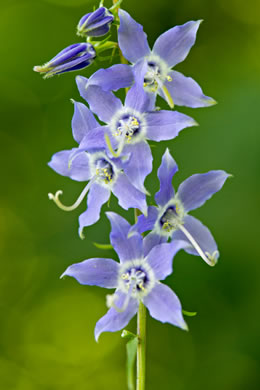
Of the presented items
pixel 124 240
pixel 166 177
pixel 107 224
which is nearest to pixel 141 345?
pixel 124 240

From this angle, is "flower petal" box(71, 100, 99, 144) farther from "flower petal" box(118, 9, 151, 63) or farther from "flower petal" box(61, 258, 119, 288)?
"flower petal" box(61, 258, 119, 288)

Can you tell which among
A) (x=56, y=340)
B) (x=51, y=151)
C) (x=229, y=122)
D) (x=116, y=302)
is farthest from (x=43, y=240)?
(x=116, y=302)

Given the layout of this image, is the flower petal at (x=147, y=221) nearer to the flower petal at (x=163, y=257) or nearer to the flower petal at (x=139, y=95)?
the flower petal at (x=163, y=257)

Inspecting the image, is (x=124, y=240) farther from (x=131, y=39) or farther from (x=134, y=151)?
(x=131, y=39)

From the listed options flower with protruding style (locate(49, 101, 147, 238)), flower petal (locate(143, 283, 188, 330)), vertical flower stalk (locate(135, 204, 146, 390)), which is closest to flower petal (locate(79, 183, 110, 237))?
flower with protruding style (locate(49, 101, 147, 238))

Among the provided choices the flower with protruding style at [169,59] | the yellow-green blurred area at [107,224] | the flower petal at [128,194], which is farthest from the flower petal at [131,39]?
the yellow-green blurred area at [107,224]

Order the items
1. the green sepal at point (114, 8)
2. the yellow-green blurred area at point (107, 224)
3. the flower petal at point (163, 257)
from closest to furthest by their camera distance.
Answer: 1. the flower petal at point (163, 257)
2. the green sepal at point (114, 8)
3. the yellow-green blurred area at point (107, 224)

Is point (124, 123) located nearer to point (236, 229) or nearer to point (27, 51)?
point (236, 229)
